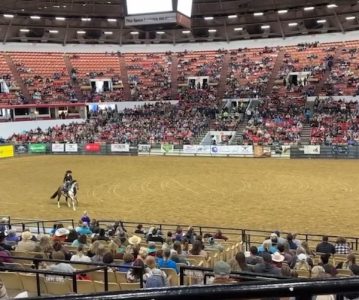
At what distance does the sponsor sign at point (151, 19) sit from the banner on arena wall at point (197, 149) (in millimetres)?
21533

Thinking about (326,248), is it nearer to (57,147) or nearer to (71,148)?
(71,148)

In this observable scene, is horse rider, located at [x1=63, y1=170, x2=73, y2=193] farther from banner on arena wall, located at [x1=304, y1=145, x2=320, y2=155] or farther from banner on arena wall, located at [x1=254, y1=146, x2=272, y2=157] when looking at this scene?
banner on arena wall, located at [x1=304, y1=145, x2=320, y2=155]

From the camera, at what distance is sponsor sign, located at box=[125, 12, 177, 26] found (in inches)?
768

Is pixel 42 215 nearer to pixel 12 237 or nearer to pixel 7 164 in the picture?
pixel 12 237

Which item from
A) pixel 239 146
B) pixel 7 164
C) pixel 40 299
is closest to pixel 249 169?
pixel 239 146

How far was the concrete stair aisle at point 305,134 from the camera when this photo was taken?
1585 inches

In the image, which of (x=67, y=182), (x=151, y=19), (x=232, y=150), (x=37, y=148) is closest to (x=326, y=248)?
(x=151, y=19)

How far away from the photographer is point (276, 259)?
9117mm

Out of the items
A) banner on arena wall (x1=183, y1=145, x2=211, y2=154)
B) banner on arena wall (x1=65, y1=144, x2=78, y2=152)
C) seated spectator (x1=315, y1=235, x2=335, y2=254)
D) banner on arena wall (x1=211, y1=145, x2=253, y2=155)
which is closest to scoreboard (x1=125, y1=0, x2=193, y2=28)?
seated spectator (x1=315, y1=235, x2=335, y2=254)

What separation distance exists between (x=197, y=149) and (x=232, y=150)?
3.23m

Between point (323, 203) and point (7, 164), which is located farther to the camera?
point (7, 164)

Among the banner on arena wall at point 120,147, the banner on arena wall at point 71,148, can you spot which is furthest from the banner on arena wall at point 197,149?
the banner on arena wall at point 71,148

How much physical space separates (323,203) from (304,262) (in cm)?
1182

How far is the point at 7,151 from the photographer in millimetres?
42375
